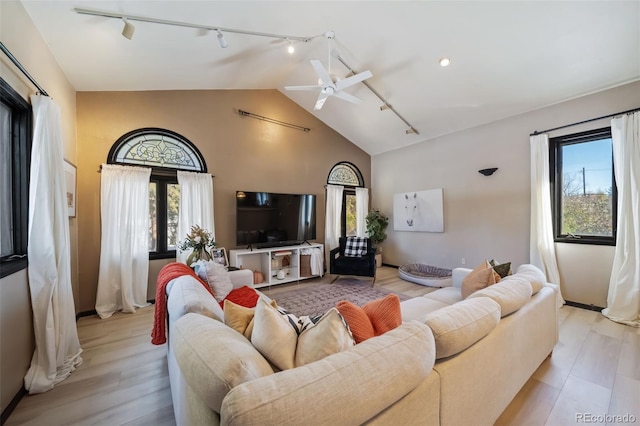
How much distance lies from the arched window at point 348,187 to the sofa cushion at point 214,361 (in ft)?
16.1

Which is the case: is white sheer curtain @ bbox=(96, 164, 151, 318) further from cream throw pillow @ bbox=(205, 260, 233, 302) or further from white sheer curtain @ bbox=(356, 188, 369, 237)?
white sheer curtain @ bbox=(356, 188, 369, 237)

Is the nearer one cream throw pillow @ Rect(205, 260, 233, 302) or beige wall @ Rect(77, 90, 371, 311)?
cream throw pillow @ Rect(205, 260, 233, 302)

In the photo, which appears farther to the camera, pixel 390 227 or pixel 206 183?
pixel 390 227

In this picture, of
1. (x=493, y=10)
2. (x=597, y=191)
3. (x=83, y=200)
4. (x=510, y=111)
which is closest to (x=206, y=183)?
(x=83, y=200)

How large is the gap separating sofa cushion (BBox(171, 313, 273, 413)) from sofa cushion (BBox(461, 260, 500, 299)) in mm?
2064

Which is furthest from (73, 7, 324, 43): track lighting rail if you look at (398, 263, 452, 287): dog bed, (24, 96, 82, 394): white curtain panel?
(398, 263, 452, 287): dog bed

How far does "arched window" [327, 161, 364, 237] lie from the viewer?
5.85 m

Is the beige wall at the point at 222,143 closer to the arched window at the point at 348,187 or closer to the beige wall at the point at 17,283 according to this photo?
the arched window at the point at 348,187

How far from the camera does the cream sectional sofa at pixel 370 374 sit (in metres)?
0.71

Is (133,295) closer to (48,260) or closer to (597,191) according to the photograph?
(48,260)

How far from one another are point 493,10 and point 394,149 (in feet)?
11.0

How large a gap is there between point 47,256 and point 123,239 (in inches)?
58.0

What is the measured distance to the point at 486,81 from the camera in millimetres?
3484

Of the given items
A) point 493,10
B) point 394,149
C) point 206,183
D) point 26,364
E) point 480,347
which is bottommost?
point 26,364
